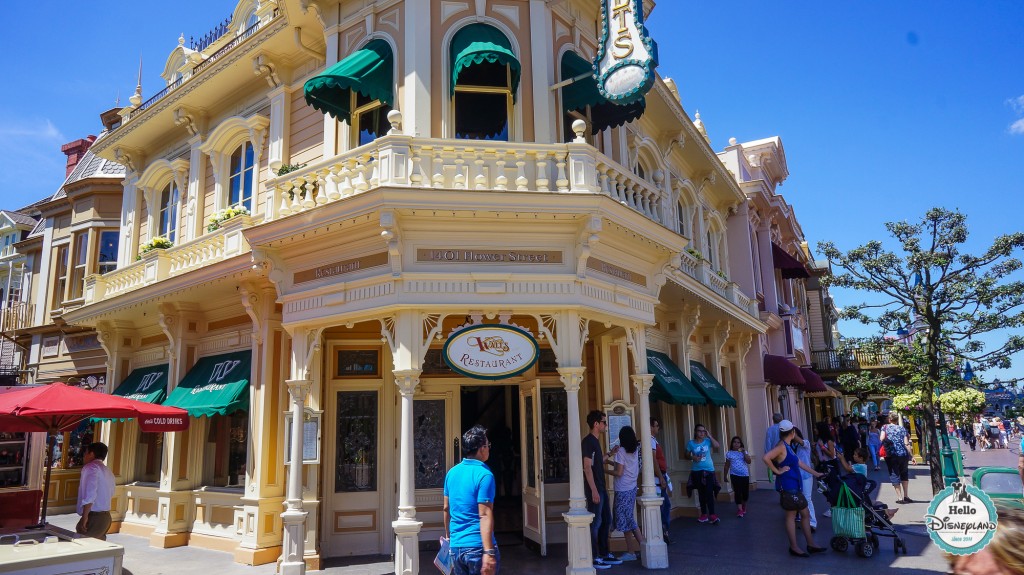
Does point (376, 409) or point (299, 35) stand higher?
point (299, 35)

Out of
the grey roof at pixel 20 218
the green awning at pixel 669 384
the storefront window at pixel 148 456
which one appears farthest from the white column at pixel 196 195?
the grey roof at pixel 20 218

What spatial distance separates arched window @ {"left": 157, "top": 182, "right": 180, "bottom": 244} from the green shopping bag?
14.0 metres

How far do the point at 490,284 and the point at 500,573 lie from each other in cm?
400

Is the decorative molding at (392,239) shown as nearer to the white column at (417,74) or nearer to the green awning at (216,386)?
the white column at (417,74)

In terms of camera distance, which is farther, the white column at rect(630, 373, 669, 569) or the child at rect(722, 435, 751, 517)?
the child at rect(722, 435, 751, 517)

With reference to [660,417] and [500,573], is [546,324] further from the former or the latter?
[660,417]

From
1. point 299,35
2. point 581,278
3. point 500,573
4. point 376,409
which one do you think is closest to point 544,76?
point 581,278

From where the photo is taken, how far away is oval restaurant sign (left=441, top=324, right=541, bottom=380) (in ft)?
27.3

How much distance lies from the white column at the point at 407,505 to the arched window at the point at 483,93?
13.7ft

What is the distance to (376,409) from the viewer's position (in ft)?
35.6

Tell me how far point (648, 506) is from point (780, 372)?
1323cm

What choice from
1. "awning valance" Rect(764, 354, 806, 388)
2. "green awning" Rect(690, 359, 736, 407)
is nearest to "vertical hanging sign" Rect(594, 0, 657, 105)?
"green awning" Rect(690, 359, 736, 407)

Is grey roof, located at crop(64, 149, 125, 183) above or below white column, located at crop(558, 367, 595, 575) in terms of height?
above

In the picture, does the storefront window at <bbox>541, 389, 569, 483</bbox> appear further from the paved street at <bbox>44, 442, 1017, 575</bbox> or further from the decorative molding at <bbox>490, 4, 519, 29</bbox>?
the decorative molding at <bbox>490, 4, 519, 29</bbox>
